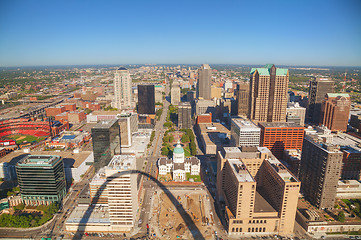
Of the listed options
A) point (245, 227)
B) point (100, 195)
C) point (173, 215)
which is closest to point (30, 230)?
point (100, 195)

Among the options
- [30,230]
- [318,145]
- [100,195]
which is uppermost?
[318,145]

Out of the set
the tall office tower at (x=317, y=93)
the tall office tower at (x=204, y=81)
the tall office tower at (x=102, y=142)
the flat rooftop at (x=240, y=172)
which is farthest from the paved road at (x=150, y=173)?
the tall office tower at (x=317, y=93)

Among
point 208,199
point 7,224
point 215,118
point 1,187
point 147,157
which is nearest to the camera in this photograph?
point 7,224

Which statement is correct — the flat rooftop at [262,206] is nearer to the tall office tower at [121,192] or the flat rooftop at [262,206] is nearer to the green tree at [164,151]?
the tall office tower at [121,192]

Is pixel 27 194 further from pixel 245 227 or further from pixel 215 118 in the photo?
pixel 215 118

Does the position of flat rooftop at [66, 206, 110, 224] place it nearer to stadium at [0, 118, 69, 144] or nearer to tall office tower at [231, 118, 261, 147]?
tall office tower at [231, 118, 261, 147]

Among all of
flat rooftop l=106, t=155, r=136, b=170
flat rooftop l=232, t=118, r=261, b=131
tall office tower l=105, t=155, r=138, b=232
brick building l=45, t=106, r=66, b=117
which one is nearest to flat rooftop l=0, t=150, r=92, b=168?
flat rooftop l=106, t=155, r=136, b=170
